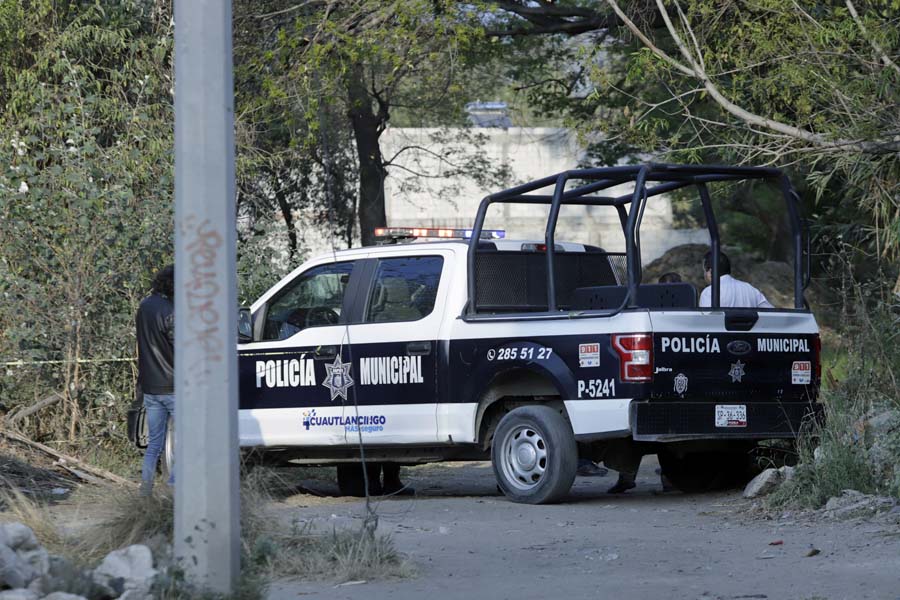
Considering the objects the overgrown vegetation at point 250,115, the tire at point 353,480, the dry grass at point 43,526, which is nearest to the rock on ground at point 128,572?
the dry grass at point 43,526

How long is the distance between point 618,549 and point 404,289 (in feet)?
11.0

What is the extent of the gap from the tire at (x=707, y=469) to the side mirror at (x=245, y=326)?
Result: 3.34 metres

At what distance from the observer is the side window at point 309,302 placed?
10.9 metres

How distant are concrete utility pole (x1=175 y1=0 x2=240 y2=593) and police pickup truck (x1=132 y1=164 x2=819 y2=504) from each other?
3565mm

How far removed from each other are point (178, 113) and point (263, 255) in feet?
28.9

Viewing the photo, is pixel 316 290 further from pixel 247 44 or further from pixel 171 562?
pixel 247 44

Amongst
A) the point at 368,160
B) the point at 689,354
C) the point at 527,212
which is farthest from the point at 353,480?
the point at 527,212

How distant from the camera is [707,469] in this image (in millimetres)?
11227

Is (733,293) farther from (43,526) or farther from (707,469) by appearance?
(43,526)

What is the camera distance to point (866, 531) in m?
8.23

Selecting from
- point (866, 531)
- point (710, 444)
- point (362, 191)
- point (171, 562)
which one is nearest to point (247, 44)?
point (362, 191)

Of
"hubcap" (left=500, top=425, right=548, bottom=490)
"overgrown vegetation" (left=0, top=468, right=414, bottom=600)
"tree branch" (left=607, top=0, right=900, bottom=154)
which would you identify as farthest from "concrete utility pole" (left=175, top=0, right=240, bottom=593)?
"tree branch" (left=607, top=0, right=900, bottom=154)

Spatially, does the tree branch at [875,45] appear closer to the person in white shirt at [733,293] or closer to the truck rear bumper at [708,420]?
the person in white shirt at [733,293]

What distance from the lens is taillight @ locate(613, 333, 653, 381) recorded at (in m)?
9.29
